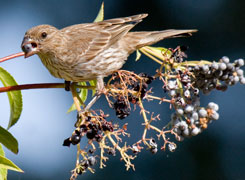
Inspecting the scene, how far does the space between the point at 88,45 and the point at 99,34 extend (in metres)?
0.14

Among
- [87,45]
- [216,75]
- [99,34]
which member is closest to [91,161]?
[216,75]

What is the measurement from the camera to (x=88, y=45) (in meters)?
3.17

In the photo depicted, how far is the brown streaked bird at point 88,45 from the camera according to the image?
9.43ft

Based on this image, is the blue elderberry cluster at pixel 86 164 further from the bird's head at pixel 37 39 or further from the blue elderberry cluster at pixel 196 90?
the bird's head at pixel 37 39

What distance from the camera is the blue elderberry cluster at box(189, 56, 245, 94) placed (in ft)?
7.20

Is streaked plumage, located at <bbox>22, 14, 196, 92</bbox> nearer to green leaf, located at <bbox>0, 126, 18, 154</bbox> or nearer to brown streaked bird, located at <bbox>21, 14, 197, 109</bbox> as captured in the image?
brown streaked bird, located at <bbox>21, 14, 197, 109</bbox>

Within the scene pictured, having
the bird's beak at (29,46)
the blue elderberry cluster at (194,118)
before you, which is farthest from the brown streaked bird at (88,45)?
the blue elderberry cluster at (194,118)

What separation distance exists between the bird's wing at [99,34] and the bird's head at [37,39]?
0.73 ft

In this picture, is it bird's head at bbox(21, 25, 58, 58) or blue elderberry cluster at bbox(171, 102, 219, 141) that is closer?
blue elderberry cluster at bbox(171, 102, 219, 141)

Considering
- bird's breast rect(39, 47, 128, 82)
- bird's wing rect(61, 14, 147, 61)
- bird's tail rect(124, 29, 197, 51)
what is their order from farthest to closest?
1. bird's wing rect(61, 14, 147, 61)
2. bird's tail rect(124, 29, 197, 51)
3. bird's breast rect(39, 47, 128, 82)

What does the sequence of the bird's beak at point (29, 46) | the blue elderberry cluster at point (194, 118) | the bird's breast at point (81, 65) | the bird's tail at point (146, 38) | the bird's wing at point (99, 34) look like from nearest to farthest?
the blue elderberry cluster at point (194, 118)
the bird's beak at point (29, 46)
the bird's breast at point (81, 65)
the bird's tail at point (146, 38)
the bird's wing at point (99, 34)

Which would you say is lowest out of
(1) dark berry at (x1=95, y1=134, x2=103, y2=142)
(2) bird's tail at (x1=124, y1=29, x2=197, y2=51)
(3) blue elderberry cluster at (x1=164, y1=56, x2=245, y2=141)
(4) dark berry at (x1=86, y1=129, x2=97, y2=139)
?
(1) dark berry at (x1=95, y1=134, x2=103, y2=142)

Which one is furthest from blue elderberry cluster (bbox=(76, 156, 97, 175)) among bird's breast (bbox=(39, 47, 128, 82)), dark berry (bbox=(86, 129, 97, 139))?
bird's breast (bbox=(39, 47, 128, 82))

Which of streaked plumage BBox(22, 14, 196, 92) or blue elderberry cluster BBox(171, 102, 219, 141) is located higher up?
streaked plumage BBox(22, 14, 196, 92)
